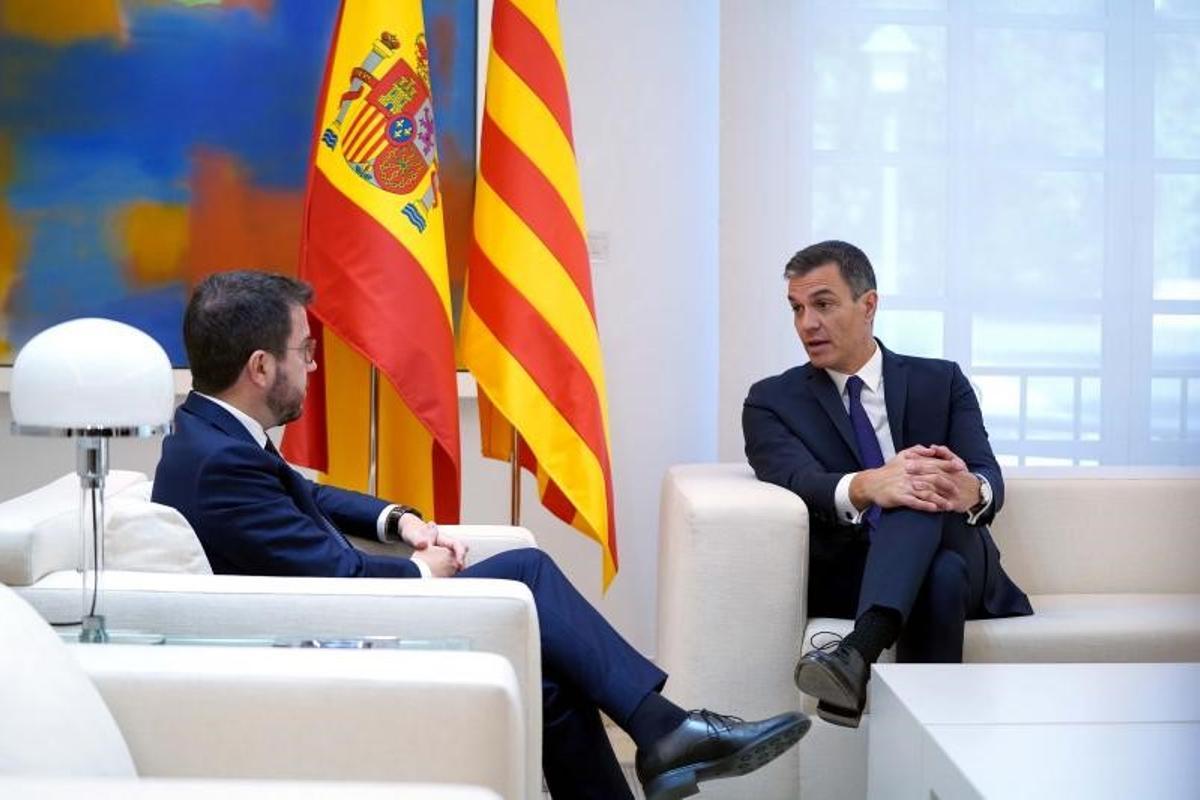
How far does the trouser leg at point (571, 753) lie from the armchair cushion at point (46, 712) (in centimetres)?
102

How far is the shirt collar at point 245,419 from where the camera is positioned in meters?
2.61

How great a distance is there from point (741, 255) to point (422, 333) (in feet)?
4.41

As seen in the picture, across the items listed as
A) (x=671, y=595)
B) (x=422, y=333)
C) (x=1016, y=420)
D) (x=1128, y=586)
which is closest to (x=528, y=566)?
(x=671, y=595)

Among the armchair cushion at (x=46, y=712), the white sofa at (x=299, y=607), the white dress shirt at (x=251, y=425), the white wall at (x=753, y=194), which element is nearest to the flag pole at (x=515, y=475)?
the white wall at (x=753, y=194)

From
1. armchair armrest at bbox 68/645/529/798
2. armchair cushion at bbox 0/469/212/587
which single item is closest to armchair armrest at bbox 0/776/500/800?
armchair armrest at bbox 68/645/529/798

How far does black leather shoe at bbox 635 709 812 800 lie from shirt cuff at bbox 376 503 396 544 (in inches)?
28.8

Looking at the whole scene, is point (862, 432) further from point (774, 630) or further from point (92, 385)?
point (92, 385)

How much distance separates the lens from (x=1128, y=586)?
12.0ft

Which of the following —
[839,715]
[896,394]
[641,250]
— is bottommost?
[839,715]

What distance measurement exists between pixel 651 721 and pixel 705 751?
0.35ft

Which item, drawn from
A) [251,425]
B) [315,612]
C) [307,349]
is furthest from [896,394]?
[315,612]

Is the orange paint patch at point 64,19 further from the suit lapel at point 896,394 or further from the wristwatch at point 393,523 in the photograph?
the suit lapel at point 896,394

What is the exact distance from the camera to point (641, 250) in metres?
4.54

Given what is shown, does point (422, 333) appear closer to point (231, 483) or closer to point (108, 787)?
point (231, 483)
